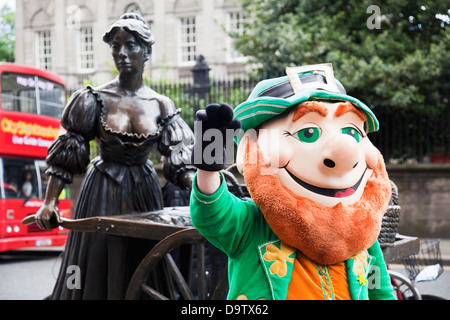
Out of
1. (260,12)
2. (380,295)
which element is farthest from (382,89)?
(380,295)

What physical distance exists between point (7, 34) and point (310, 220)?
32.7 m

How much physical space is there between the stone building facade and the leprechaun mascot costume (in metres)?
21.6

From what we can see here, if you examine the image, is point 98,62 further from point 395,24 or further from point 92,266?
point 92,266

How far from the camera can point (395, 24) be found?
11.9m

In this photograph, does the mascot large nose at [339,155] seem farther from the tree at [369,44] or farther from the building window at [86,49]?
the building window at [86,49]

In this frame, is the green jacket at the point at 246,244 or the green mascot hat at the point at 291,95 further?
the green mascot hat at the point at 291,95

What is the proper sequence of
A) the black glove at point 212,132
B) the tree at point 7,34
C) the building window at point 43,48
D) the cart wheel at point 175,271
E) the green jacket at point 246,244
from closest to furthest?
the black glove at point 212,132 → the green jacket at point 246,244 → the cart wheel at point 175,271 → the building window at point 43,48 → the tree at point 7,34

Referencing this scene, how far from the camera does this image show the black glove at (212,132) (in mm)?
1827

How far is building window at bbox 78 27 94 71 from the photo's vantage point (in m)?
24.7

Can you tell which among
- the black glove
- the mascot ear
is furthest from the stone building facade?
the black glove

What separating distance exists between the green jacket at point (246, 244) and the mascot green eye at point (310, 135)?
1.02 feet

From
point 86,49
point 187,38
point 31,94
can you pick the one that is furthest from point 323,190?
point 86,49

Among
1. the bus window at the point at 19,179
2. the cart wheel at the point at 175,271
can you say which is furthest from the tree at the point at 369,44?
the cart wheel at the point at 175,271

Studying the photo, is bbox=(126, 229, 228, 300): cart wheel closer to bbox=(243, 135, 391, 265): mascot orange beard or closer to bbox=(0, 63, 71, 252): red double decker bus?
bbox=(243, 135, 391, 265): mascot orange beard
